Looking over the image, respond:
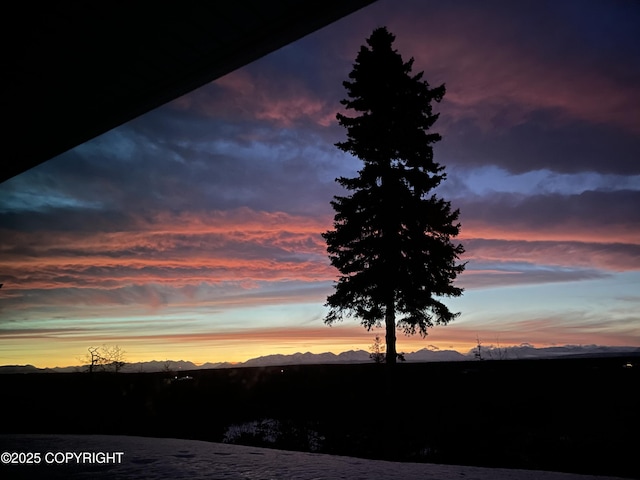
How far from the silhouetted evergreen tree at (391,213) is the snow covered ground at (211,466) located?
10.4 metres

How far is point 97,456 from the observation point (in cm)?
396

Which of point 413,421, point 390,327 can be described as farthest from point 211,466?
point 413,421

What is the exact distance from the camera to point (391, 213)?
14.7 metres

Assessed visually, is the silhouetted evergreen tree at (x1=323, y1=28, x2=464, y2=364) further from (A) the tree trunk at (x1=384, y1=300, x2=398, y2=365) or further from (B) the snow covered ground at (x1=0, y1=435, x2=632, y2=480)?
(B) the snow covered ground at (x1=0, y1=435, x2=632, y2=480)

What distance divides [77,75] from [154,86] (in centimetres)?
56

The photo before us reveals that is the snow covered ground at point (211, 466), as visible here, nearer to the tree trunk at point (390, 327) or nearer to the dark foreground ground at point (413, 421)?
the dark foreground ground at point (413, 421)

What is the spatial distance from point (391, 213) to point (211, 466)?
1230cm

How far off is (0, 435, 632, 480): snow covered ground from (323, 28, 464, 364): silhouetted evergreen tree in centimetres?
1042

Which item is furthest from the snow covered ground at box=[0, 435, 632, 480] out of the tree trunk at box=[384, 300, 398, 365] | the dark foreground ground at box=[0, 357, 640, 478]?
the tree trunk at box=[384, 300, 398, 365]

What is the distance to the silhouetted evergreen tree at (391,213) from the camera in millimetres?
14633

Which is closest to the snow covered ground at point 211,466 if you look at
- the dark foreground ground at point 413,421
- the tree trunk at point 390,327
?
the dark foreground ground at point 413,421

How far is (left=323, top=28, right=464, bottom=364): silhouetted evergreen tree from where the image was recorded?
14633mm

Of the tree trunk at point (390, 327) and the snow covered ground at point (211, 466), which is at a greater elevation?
the tree trunk at point (390, 327)

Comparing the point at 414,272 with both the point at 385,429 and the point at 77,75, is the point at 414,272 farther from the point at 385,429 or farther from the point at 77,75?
the point at 77,75
